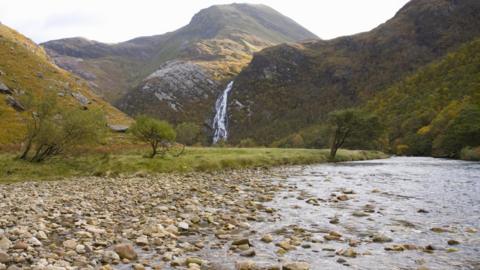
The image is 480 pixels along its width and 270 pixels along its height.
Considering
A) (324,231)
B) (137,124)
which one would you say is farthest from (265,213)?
(137,124)

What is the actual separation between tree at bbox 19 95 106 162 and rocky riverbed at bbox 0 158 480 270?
21.0 meters

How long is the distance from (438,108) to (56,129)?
122927 mm

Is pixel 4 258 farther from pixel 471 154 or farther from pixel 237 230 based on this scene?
pixel 471 154

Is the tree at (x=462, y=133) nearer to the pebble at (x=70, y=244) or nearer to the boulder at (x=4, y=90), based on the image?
the pebble at (x=70, y=244)

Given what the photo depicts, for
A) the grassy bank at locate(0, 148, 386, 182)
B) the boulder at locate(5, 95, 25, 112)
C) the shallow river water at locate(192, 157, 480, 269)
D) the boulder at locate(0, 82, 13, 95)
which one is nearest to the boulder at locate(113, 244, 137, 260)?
the shallow river water at locate(192, 157, 480, 269)

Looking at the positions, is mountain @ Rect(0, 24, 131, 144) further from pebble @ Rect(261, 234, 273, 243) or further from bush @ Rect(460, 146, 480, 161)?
bush @ Rect(460, 146, 480, 161)

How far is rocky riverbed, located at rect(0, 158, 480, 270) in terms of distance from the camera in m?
11.3

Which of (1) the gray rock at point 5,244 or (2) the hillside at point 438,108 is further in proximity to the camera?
(2) the hillside at point 438,108

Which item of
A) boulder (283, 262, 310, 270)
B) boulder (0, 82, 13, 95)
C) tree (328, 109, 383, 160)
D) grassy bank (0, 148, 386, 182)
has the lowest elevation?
grassy bank (0, 148, 386, 182)

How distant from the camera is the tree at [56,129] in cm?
4353

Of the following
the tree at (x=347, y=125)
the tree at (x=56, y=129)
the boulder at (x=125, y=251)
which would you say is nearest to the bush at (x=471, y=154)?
the tree at (x=347, y=125)

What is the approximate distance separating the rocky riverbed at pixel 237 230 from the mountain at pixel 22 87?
53.8 meters

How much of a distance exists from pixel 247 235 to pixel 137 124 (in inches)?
1516

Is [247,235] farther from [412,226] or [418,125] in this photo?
[418,125]
